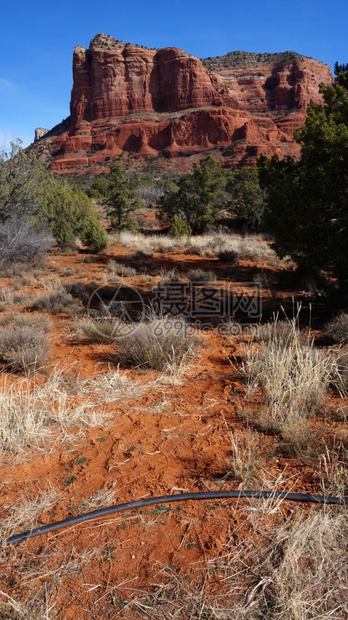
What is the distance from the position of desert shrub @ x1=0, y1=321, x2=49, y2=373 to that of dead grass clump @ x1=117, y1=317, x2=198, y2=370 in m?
1.08

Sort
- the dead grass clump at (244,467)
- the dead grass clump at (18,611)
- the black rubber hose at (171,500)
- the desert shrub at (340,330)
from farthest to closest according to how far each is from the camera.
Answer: the desert shrub at (340,330), the dead grass clump at (244,467), the black rubber hose at (171,500), the dead grass clump at (18,611)

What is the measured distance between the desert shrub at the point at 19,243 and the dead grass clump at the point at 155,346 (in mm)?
7087

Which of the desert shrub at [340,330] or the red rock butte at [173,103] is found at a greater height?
the red rock butte at [173,103]

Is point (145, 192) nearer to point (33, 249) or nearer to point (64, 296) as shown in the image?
point (33, 249)

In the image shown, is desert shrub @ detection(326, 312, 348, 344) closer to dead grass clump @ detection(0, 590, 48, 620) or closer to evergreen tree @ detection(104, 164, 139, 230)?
dead grass clump @ detection(0, 590, 48, 620)

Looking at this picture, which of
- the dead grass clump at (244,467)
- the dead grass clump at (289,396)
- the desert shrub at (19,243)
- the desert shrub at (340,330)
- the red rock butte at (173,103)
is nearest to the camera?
the dead grass clump at (244,467)

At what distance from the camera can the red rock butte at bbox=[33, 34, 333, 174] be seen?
69812 millimetres

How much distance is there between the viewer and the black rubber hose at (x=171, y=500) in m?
2.18

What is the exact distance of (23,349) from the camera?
4.70 m

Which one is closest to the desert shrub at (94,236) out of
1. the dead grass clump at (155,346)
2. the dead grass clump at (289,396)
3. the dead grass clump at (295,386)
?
the dead grass clump at (155,346)

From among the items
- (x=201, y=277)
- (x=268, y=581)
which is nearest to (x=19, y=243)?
(x=201, y=277)

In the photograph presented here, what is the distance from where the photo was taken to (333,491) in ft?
7.77

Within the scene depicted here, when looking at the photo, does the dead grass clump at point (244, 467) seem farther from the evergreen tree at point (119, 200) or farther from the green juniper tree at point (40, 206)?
the evergreen tree at point (119, 200)

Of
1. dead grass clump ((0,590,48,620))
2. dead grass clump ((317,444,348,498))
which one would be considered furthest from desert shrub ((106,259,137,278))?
dead grass clump ((0,590,48,620))
